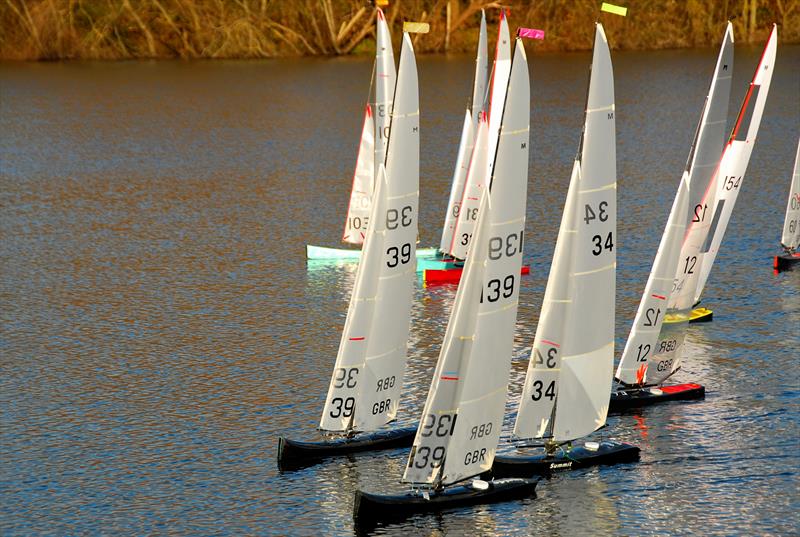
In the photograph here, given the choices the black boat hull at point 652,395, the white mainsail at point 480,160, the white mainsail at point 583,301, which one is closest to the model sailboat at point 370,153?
the white mainsail at point 480,160

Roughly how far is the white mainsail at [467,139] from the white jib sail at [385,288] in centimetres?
1376

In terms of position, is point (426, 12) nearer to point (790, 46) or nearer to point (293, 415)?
point (790, 46)

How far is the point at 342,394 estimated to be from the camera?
74.9ft

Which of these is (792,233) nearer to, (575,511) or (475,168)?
(475,168)

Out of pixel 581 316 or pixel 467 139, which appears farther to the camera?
pixel 467 139

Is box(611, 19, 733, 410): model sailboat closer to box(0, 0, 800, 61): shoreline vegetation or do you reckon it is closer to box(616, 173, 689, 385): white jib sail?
box(616, 173, 689, 385): white jib sail

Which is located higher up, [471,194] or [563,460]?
[471,194]

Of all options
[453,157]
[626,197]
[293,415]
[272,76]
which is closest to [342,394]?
[293,415]

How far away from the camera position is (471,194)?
36.1 m

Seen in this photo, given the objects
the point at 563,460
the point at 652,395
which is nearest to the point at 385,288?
the point at 563,460

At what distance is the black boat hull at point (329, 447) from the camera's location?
2341 cm

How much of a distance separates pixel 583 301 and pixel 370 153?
1717 cm

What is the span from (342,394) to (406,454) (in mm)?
1683

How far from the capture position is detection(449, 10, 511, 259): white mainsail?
113 ft
